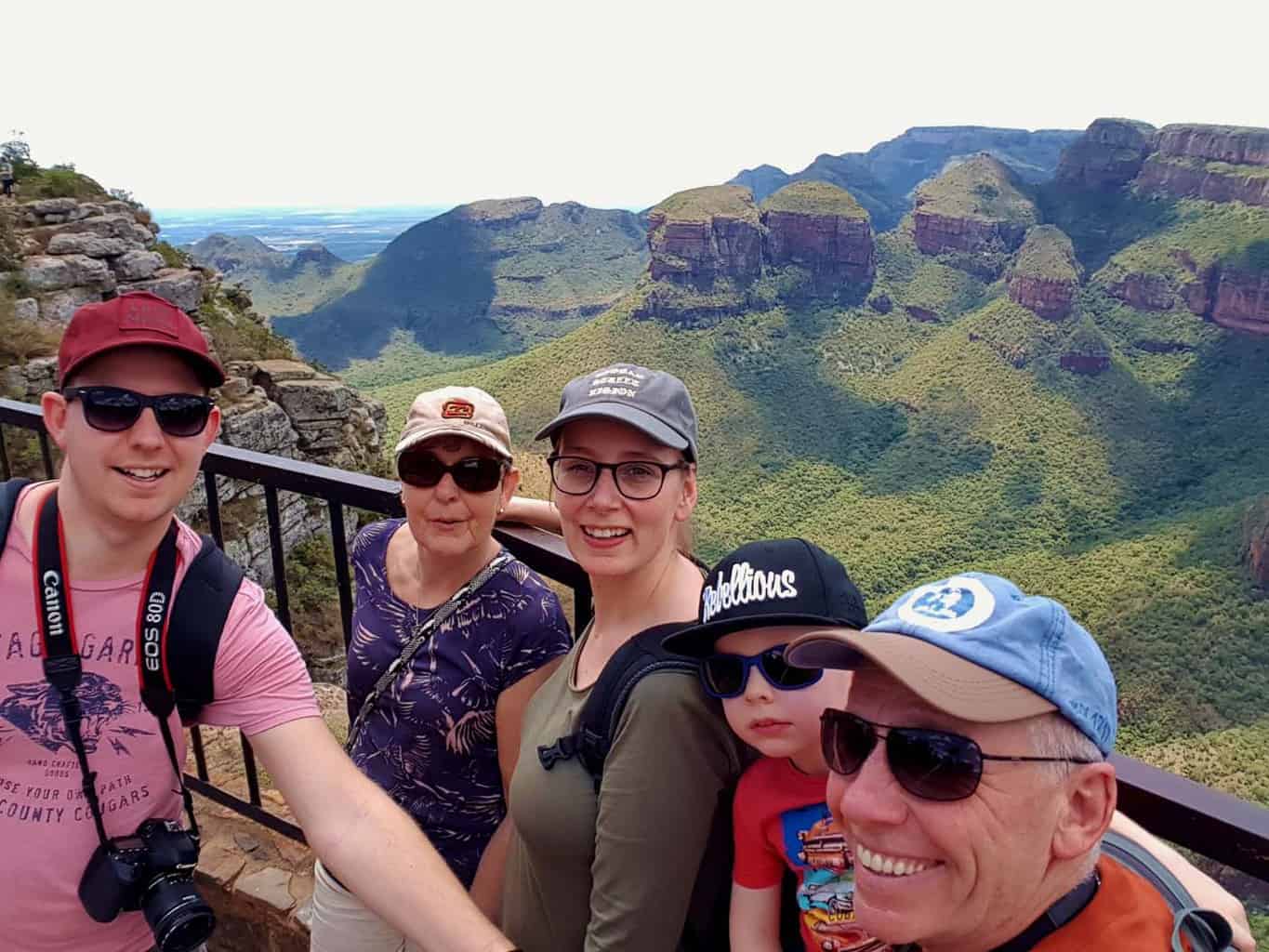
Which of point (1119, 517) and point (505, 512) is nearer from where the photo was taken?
point (505, 512)

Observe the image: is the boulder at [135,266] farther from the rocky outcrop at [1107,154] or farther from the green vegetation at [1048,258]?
the rocky outcrop at [1107,154]

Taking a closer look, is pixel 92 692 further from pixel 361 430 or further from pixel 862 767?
pixel 361 430

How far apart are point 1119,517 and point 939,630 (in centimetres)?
6042

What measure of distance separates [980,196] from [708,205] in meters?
25.2

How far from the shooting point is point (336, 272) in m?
134

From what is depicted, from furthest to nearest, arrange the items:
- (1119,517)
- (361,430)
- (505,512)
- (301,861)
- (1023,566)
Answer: (1119,517) → (1023,566) → (361,430) → (301,861) → (505,512)

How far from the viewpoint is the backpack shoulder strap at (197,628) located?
2041 mm

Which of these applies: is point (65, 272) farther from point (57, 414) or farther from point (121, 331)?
point (121, 331)

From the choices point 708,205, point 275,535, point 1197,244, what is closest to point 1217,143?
point 1197,244

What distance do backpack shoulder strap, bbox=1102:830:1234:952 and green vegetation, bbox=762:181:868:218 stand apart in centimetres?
8133

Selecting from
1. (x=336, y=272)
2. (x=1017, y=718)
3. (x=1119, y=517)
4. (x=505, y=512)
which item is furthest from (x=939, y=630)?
(x=336, y=272)

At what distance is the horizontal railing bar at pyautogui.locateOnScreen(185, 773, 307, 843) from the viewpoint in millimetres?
3246

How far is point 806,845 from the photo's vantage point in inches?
67.2

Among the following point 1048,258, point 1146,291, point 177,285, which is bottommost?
point 1146,291
